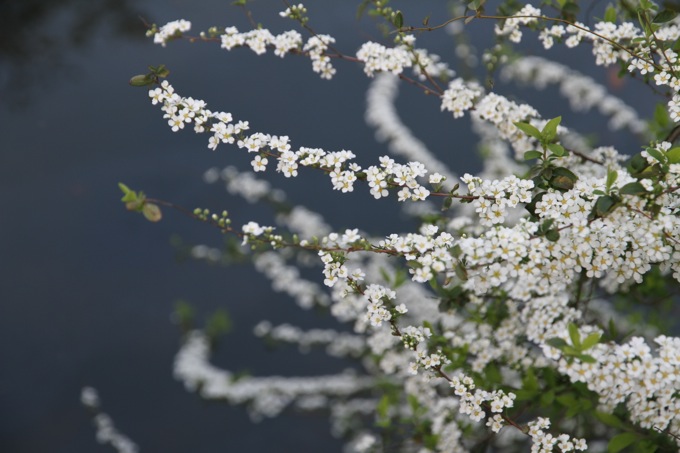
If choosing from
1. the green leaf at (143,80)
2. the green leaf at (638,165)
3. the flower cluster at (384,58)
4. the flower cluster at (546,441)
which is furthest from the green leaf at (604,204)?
the green leaf at (143,80)

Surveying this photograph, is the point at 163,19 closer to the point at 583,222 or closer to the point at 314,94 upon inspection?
the point at 314,94

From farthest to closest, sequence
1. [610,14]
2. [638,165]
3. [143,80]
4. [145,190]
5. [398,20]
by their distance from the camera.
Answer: [145,190] → [610,14] → [398,20] → [143,80] → [638,165]

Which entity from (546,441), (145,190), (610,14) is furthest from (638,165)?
(145,190)

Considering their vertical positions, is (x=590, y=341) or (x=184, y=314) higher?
(x=184, y=314)

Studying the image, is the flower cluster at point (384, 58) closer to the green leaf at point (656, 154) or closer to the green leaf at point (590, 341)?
the green leaf at point (656, 154)

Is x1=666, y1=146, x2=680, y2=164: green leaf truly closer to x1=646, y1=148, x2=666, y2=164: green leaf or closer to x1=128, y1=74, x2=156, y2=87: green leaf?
x1=646, y1=148, x2=666, y2=164: green leaf

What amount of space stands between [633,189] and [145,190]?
2.57 m

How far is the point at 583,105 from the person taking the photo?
338cm

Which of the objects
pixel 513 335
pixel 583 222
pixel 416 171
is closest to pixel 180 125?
pixel 416 171

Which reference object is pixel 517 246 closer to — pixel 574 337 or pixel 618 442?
pixel 574 337

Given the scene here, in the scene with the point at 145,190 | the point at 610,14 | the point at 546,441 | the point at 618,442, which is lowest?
the point at 546,441

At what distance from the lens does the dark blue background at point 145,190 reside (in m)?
2.97

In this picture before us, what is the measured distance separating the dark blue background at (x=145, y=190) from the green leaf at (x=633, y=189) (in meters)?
2.17

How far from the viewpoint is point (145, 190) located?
3271mm
